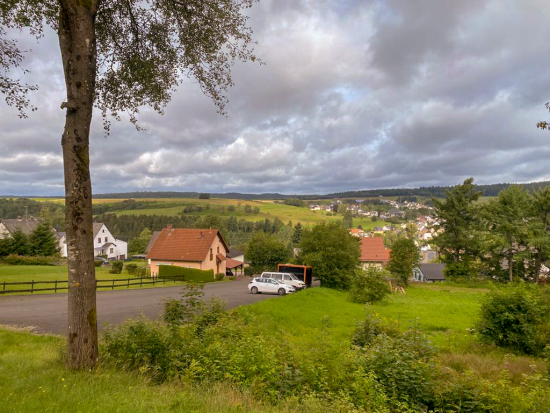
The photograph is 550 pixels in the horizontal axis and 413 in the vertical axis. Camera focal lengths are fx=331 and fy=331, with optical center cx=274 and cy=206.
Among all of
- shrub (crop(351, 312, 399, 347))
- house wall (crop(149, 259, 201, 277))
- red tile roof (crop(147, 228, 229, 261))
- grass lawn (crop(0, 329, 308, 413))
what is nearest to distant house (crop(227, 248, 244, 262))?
red tile roof (crop(147, 228, 229, 261))

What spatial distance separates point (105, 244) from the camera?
76062 millimetres

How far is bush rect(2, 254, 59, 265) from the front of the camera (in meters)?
39.8

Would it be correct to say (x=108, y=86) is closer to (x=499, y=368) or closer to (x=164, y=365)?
(x=164, y=365)

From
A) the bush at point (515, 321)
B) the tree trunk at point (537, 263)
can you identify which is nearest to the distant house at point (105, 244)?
the bush at point (515, 321)

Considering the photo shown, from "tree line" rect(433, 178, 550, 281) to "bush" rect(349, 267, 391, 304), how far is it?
22296 mm

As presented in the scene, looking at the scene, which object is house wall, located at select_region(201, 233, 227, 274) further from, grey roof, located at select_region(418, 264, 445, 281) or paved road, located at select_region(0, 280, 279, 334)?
grey roof, located at select_region(418, 264, 445, 281)

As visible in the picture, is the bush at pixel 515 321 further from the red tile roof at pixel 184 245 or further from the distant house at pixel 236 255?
the distant house at pixel 236 255

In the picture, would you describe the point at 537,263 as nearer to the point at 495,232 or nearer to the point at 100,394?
the point at 495,232

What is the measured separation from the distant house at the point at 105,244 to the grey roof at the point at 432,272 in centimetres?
6720

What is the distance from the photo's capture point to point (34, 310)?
14.6m

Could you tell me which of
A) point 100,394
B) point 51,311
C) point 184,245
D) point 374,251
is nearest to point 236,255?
point 184,245

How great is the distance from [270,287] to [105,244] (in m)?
63.3

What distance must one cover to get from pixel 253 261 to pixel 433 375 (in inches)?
1602

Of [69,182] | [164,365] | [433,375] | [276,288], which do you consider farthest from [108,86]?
[276,288]
